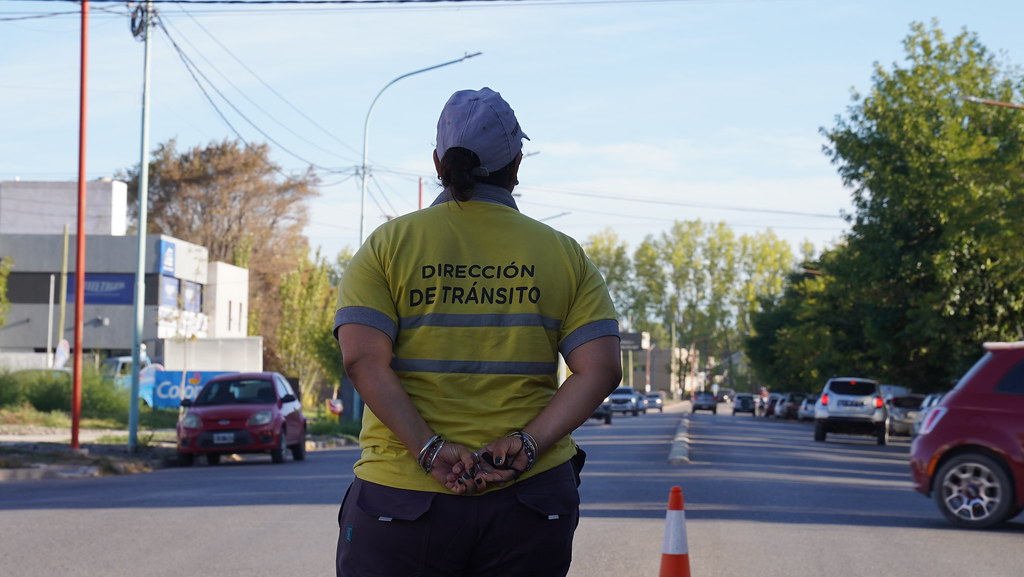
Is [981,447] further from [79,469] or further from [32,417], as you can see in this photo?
[32,417]

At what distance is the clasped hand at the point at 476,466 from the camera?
2.96m

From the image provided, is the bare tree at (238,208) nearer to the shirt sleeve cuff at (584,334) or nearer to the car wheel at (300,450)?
the car wheel at (300,450)

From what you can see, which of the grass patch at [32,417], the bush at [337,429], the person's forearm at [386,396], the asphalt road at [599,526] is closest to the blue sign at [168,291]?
the bush at [337,429]

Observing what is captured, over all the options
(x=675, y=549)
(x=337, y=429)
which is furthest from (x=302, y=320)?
(x=675, y=549)

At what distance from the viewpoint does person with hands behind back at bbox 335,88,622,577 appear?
9.83ft

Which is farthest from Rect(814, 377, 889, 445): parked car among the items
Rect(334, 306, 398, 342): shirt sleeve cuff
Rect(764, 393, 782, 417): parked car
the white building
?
Rect(764, 393, 782, 417): parked car

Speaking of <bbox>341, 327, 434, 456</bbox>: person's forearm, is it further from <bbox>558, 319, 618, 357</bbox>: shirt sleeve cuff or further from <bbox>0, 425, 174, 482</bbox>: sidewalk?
<bbox>0, 425, 174, 482</bbox>: sidewalk

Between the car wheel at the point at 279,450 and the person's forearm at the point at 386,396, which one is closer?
the person's forearm at the point at 386,396

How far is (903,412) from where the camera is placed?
39406 millimetres

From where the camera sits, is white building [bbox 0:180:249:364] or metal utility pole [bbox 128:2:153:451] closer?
metal utility pole [bbox 128:2:153:451]

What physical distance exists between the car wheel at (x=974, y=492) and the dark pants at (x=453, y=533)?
9.97 meters

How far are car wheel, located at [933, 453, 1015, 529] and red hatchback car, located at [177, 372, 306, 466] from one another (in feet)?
39.2

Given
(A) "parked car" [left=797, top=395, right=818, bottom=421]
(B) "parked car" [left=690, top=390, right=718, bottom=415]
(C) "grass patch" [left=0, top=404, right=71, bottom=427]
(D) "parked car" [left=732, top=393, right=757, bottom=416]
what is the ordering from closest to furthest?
(C) "grass patch" [left=0, top=404, right=71, bottom=427] < (A) "parked car" [left=797, top=395, right=818, bottom=421] < (B) "parked car" [left=690, top=390, right=718, bottom=415] < (D) "parked car" [left=732, top=393, right=757, bottom=416]

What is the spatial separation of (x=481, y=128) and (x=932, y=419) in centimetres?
1044
